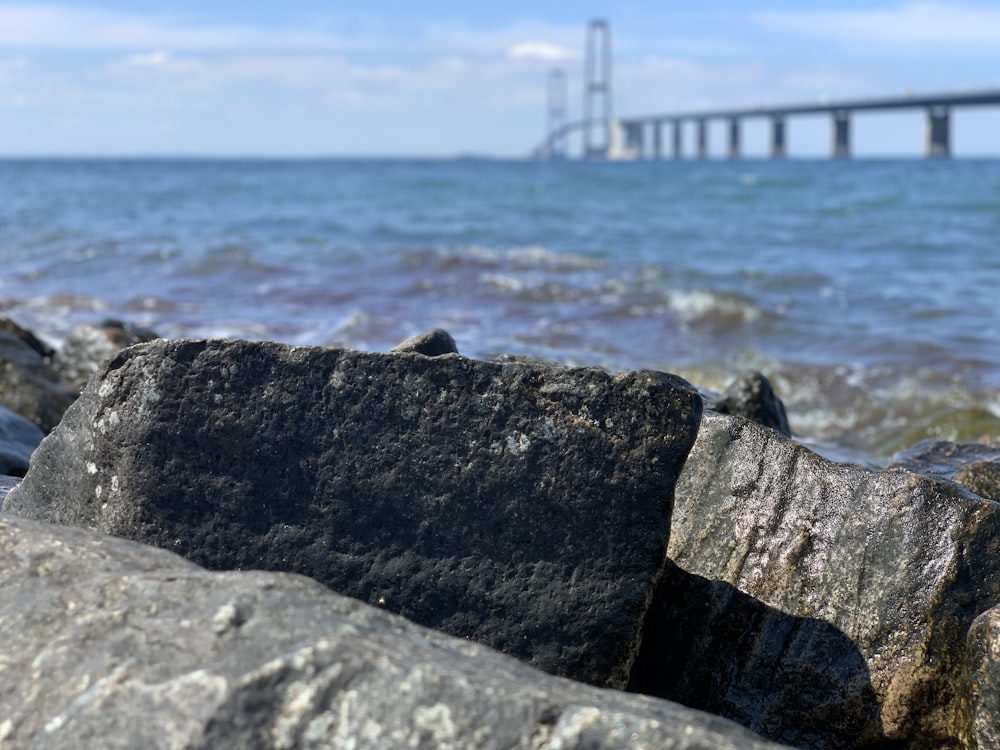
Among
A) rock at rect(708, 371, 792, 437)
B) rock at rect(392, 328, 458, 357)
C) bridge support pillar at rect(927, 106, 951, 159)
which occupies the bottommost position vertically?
rock at rect(708, 371, 792, 437)

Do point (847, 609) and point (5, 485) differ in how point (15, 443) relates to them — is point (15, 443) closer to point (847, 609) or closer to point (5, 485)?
point (5, 485)

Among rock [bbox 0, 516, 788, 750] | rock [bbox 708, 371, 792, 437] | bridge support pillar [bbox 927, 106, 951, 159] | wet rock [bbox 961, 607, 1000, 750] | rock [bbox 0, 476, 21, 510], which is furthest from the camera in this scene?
bridge support pillar [bbox 927, 106, 951, 159]

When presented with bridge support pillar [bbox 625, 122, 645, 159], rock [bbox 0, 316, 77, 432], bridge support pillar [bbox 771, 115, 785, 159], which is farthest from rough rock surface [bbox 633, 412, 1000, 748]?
bridge support pillar [bbox 625, 122, 645, 159]

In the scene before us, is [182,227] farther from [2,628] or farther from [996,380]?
[2,628]

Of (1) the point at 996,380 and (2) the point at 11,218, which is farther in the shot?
(2) the point at 11,218

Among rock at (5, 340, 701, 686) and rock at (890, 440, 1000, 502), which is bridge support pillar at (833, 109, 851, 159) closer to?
rock at (890, 440, 1000, 502)

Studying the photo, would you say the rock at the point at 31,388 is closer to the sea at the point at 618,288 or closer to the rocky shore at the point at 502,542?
the sea at the point at 618,288

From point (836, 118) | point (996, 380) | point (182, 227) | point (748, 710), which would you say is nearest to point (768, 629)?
point (748, 710)
